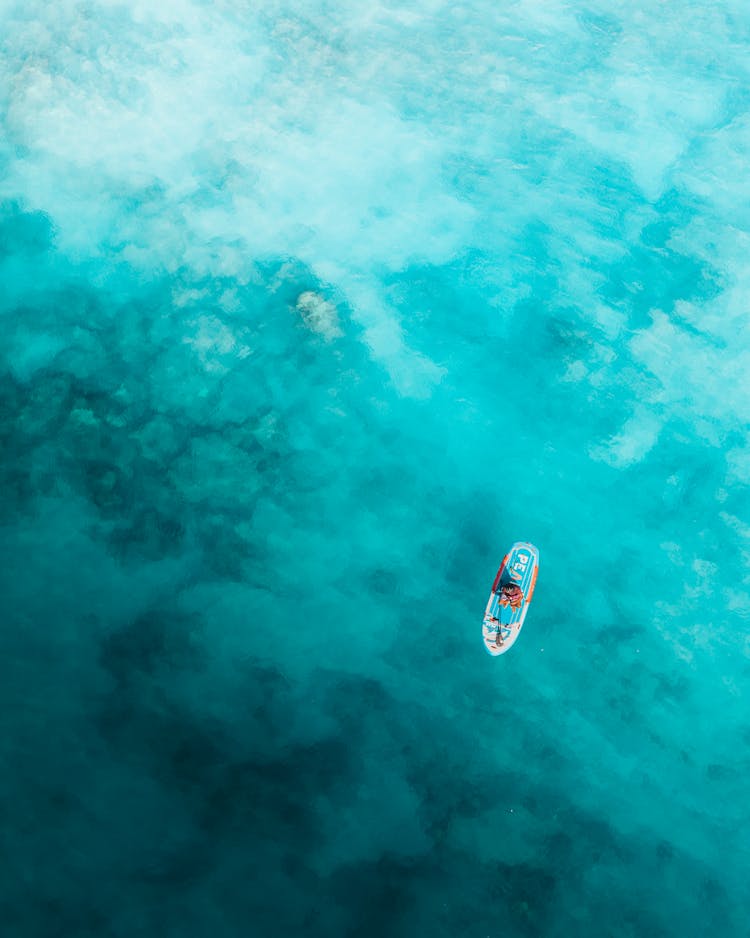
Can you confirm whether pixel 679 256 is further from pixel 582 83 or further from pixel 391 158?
pixel 391 158

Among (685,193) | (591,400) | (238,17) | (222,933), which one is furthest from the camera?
(238,17)

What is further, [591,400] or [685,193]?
[685,193]

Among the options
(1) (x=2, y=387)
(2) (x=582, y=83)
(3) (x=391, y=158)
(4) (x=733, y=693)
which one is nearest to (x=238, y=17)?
(3) (x=391, y=158)

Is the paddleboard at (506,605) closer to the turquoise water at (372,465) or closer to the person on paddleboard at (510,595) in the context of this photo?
the person on paddleboard at (510,595)

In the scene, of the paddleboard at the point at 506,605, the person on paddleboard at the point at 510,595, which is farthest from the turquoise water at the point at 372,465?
the person on paddleboard at the point at 510,595

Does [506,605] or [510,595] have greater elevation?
[510,595]

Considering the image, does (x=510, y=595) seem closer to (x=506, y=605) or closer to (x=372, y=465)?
(x=506, y=605)

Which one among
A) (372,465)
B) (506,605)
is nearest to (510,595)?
(506,605)
